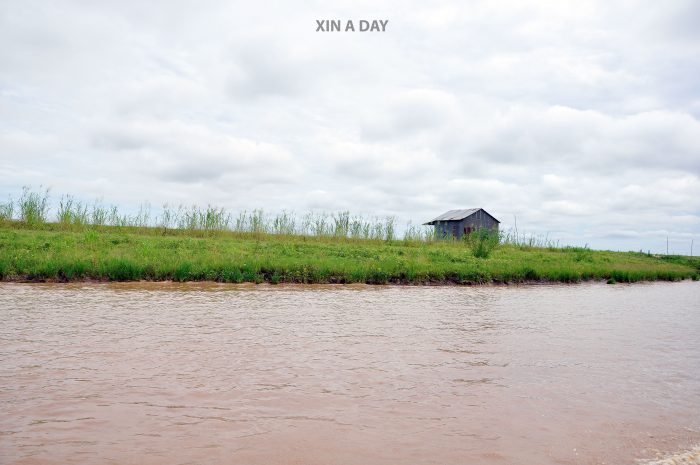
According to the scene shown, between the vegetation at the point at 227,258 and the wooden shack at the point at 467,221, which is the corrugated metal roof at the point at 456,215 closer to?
the wooden shack at the point at 467,221

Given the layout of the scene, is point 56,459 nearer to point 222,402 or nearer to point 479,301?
point 222,402

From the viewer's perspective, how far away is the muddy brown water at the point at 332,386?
2.76 metres

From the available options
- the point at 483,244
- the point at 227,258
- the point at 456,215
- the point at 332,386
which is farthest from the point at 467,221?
the point at 332,386

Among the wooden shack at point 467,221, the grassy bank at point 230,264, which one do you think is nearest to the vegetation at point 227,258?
the grassy bank at point 230,264

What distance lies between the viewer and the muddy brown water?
2.76m

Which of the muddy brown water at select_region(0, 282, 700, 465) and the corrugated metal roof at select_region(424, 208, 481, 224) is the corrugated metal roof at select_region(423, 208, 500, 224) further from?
the muddy brown water at select_region(0, 282, 700, 465)

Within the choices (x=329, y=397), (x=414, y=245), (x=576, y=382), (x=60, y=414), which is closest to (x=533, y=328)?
(x=576, y=382)

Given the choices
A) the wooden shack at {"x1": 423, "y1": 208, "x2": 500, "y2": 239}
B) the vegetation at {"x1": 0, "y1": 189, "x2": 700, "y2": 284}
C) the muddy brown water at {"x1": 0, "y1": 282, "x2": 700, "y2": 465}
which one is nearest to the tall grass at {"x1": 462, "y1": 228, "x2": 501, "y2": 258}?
the vegetation at {"x1": 0, "y1": 189, "x2": 700, "y2": 284}

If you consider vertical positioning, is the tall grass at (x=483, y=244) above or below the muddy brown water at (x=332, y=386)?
above

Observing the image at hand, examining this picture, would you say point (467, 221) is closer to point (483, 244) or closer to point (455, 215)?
point (455, 215)

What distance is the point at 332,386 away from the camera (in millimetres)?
3818

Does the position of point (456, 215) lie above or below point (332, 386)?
above

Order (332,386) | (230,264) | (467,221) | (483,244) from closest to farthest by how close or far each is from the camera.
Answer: (332,386) → (230,264) → (483,244) → (467,221)

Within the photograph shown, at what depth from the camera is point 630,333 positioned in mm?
6500
